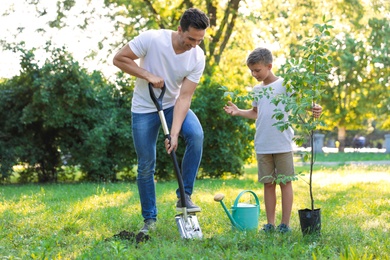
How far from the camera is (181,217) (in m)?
4.29

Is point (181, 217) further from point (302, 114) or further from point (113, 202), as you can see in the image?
point (113, 202)

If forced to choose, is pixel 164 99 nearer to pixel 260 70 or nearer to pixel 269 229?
pixel 260 70

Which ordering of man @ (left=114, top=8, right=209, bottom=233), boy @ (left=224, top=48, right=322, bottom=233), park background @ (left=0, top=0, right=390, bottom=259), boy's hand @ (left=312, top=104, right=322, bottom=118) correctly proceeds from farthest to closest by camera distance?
boy @ (left=224, top=48, right=322, bottom=233) → man @ (left=114, top=8, right=209, bottom=233) → boy's hand @ (left=312, top=104, right=322, bottom=118) → park background @ (left=0, top=0, right=390, bottom=259)

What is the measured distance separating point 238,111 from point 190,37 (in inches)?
35.0

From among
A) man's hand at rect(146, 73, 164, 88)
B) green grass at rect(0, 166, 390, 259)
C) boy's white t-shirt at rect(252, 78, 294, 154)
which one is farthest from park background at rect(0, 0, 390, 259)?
man's hand at rect(146, 73, 164, 88)

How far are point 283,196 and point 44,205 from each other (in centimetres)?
282

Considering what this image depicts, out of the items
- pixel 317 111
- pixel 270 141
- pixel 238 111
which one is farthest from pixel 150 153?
pixel 317 111

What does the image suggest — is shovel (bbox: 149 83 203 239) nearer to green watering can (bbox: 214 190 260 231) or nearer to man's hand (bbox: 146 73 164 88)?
man's hand (bbox: 146 73 164 88)

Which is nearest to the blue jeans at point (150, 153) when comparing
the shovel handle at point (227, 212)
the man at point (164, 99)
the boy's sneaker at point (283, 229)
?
the man at point (164, 99)

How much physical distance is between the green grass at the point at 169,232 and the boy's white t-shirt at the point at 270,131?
66 centimetres

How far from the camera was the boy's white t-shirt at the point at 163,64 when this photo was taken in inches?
174

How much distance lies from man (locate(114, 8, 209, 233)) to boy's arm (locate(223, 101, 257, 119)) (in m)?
0.38

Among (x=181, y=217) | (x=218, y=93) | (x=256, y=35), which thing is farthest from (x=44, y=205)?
(x=256, y=35)

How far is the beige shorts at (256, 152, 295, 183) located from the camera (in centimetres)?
466
